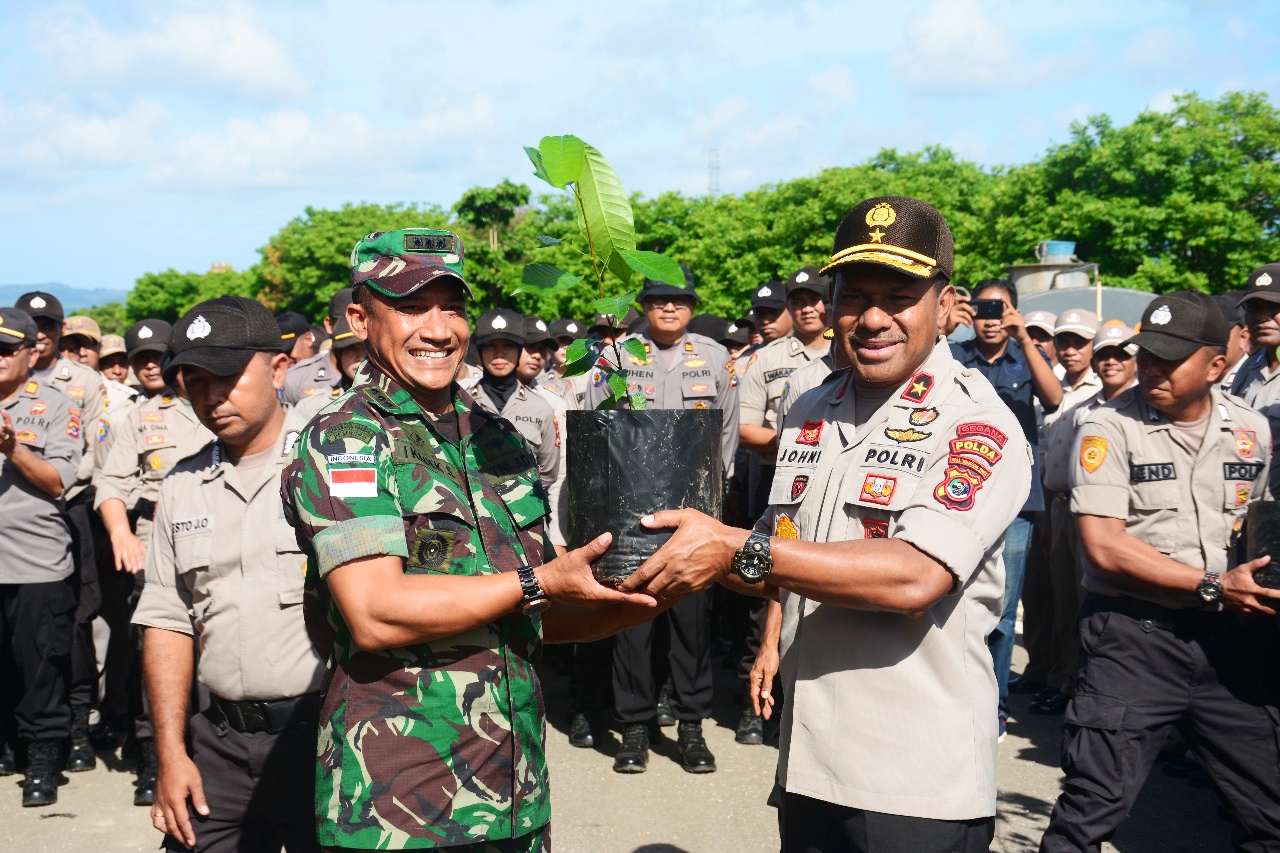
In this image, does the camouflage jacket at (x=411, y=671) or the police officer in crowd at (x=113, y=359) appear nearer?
the camouflage jacket at (x=411, y=671)

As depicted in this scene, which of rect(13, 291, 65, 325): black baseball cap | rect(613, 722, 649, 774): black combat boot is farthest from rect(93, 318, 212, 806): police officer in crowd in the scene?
rect(613, 722, 649, 774): black combat boot

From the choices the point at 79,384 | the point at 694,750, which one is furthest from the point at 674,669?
the point at 79,384

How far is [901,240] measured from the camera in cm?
263

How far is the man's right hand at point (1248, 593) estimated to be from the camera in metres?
3.69

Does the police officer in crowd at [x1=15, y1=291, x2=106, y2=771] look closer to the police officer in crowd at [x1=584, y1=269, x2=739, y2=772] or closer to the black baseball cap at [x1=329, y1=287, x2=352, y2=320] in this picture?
the black baseball cap at [x1=329, y1=287, x2=352, y2=320]

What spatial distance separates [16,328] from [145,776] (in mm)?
2484

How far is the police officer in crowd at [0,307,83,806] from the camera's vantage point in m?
5.71

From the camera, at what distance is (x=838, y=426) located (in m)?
2.88

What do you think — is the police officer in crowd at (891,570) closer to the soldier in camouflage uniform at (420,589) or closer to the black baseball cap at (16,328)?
the soldier in camouflage uniform at (420,589)

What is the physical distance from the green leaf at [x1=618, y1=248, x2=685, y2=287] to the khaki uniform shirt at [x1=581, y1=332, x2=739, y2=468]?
414 cm

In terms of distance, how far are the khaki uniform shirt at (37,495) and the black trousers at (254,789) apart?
122 inches

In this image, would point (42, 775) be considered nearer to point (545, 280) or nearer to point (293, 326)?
point (545, 280)

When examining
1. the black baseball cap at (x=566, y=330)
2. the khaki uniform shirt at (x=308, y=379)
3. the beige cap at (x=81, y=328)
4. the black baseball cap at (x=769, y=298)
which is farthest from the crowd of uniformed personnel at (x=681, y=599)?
the black baseball cap at (x=566, y=330)

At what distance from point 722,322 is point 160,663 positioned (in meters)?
9.64
